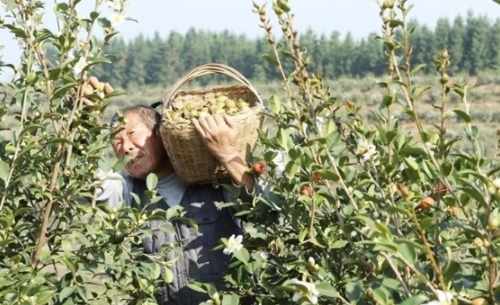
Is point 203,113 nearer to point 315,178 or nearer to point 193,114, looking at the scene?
point 193,114

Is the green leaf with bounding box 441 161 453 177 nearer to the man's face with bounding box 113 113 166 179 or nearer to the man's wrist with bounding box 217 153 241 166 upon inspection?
the man's wrist with bounding box 217 153 241 166

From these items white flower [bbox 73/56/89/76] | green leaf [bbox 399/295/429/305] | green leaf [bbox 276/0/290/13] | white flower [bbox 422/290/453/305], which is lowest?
green leaf [bbox 399/295/429/305]

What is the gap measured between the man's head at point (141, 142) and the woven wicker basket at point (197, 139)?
0.11 meters

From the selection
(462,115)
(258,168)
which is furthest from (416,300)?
(258,168)

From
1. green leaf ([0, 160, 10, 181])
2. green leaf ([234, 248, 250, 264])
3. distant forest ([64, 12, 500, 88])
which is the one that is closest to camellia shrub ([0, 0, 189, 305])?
green leaf ([0, 160, 10, 181])

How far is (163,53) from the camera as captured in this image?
67.8 metres

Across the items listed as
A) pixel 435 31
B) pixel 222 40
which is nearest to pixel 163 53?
pixel 222 40

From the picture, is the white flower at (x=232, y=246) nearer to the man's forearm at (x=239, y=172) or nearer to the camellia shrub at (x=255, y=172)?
the camellia shrub at (x=255, y=172)

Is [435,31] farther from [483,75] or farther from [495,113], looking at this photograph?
[495,113]

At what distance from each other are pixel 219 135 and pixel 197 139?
10cm

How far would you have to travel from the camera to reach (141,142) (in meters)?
2.99

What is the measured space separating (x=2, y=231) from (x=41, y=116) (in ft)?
1.09

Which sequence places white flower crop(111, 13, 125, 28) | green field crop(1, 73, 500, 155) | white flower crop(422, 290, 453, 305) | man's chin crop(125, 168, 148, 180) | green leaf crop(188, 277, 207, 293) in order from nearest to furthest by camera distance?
white flower crop(422, 290, 453, 305)
green leaf crop(188, 277, 207, 293)
white flower crop(111, 13, 125, 28)
man's chin crop(125, 168, 148, 180)
green field crop(1, 73, 500, 155)

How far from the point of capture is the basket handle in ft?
9.60
